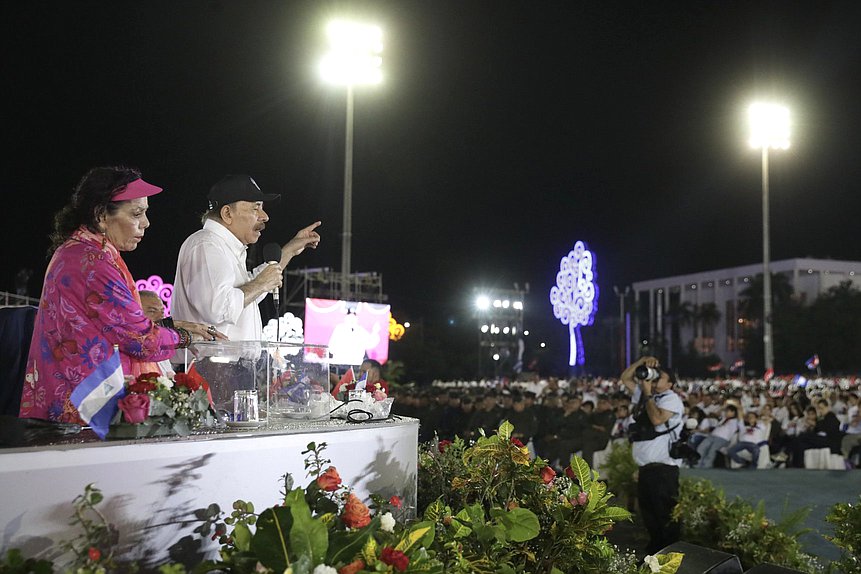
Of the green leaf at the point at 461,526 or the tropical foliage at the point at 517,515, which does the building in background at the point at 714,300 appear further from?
the green leaf at the point at 461,526

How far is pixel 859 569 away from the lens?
A: 14.1 feet

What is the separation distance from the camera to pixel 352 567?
2.06 metres

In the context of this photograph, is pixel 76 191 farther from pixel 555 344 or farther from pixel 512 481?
pixel 555 344

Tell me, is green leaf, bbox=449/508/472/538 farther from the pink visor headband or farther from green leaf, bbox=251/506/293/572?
the pink visor headband

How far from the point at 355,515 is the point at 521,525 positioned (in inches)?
27.7

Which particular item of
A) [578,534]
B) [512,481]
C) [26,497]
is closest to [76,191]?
[26,497]

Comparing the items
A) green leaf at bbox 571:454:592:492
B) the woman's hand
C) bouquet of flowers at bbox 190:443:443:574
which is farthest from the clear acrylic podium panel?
green leaf at bbox 571:454:592:492

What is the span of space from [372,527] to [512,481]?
126 cm

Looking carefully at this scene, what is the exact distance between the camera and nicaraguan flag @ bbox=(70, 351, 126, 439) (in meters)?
2.40

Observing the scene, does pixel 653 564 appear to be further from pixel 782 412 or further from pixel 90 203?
pixel 782 412

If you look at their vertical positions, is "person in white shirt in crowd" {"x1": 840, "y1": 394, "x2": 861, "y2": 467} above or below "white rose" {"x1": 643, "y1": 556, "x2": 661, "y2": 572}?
below

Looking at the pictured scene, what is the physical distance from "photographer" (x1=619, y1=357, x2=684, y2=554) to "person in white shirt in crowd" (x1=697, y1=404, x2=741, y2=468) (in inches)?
281

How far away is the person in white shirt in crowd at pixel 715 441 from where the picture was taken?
14.4 metres

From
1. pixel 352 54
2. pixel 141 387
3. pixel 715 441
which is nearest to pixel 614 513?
pixel 141 387
